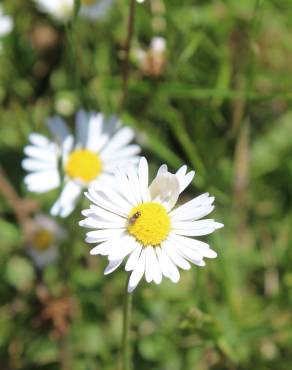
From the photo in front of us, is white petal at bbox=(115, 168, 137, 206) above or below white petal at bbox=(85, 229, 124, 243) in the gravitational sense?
above

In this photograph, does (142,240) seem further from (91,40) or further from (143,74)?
(91,40)

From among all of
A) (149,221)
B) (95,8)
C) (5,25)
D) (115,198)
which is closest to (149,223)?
(149,221)

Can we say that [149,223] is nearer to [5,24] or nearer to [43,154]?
[43,154]

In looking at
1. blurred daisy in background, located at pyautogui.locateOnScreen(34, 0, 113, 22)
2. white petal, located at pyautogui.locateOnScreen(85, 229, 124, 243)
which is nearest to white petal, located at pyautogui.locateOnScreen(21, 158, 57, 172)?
white petal, located at pyautogui.locateOnScreen(85, 229, 124, 243)

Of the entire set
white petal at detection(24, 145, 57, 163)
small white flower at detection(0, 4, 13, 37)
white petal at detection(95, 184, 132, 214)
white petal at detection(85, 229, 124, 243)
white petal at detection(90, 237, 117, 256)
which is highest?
small white flower at detection(0, 4, 13, 37)

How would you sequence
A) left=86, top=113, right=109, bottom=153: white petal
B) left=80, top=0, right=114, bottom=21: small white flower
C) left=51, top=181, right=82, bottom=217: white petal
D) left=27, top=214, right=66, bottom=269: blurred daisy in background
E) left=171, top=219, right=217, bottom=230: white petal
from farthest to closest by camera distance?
left=80, top=0, right=114, bottom=21: small white flower < left=27, top=214, right=66, bottom=269: blurred daisy in background < left=86, top=113, right=109, bottom=153: white petal < left=51, top=181, right=82, bottom=217: white petal < left=171, top=219, right=217, bottom=230: white petal

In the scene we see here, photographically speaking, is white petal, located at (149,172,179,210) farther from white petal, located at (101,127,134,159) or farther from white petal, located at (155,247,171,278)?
white petal, located at (101,127,134,159)
